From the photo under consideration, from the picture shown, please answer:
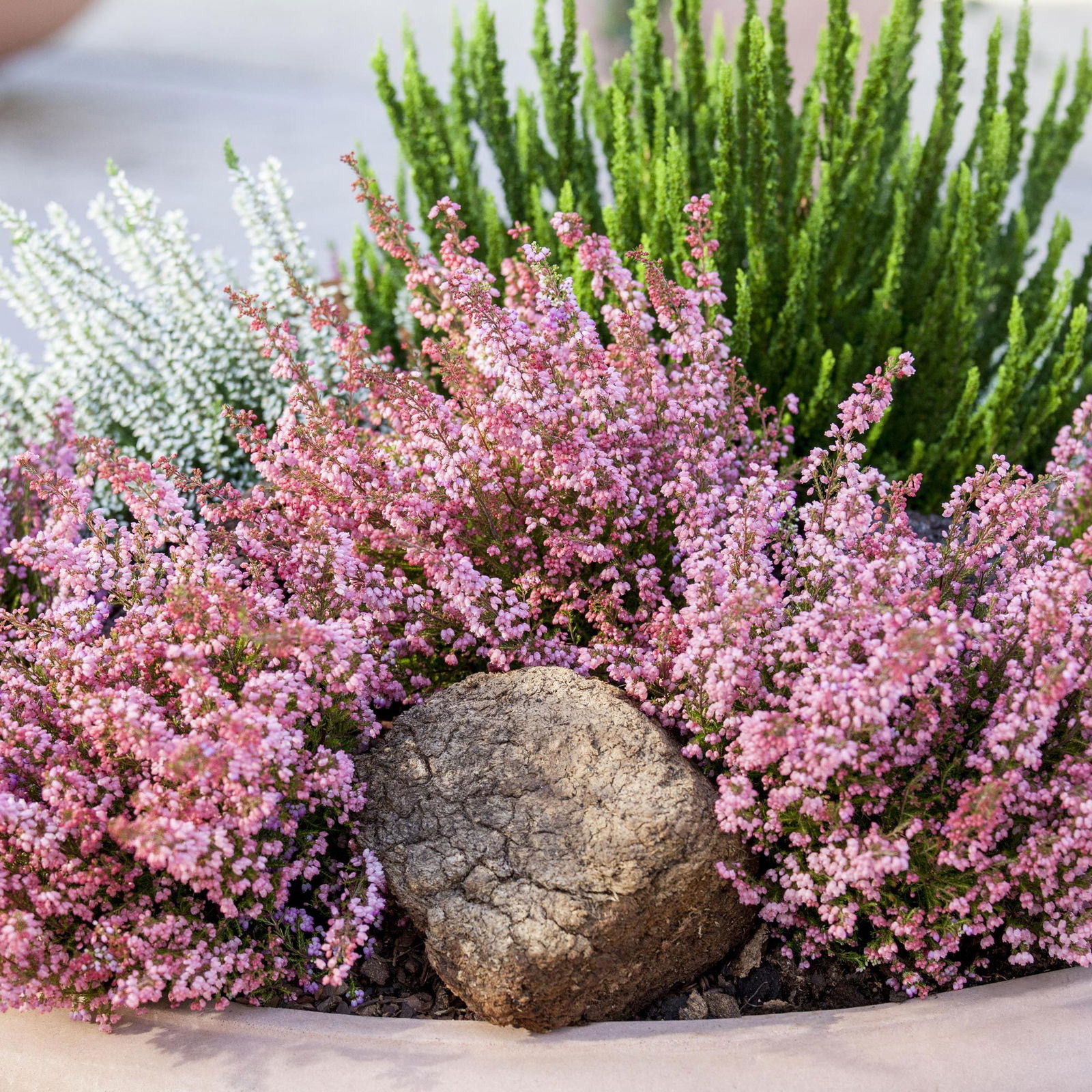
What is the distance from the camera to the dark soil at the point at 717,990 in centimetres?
166

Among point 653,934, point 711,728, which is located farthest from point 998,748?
point 653,934

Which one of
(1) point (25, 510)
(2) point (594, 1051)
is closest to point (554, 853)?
(2) point (594, 1051)

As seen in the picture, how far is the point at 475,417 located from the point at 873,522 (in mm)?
677

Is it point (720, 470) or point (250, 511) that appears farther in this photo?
point (720, 470)

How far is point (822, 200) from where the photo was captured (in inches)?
103

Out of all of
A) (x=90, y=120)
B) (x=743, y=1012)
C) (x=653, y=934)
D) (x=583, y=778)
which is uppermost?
(x=90, y=120)

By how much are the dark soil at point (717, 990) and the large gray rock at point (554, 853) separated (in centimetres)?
4

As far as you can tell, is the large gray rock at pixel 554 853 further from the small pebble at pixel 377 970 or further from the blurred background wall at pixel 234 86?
the blurred background wall at pixel 234 86

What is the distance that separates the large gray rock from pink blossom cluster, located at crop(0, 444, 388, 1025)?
95mm

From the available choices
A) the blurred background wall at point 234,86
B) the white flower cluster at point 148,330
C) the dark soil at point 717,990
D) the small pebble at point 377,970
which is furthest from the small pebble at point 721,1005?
the blurred background wall at point 234,86

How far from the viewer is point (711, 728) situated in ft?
5.52

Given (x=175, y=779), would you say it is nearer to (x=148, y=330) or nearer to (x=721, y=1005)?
(x=721, y=1005)

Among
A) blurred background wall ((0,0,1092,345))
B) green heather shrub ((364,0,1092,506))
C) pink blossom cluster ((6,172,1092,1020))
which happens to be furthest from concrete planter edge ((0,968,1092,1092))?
blurred background wall ((0,0,1092,345))

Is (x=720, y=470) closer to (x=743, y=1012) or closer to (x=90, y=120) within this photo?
(x=743, y=1012)
